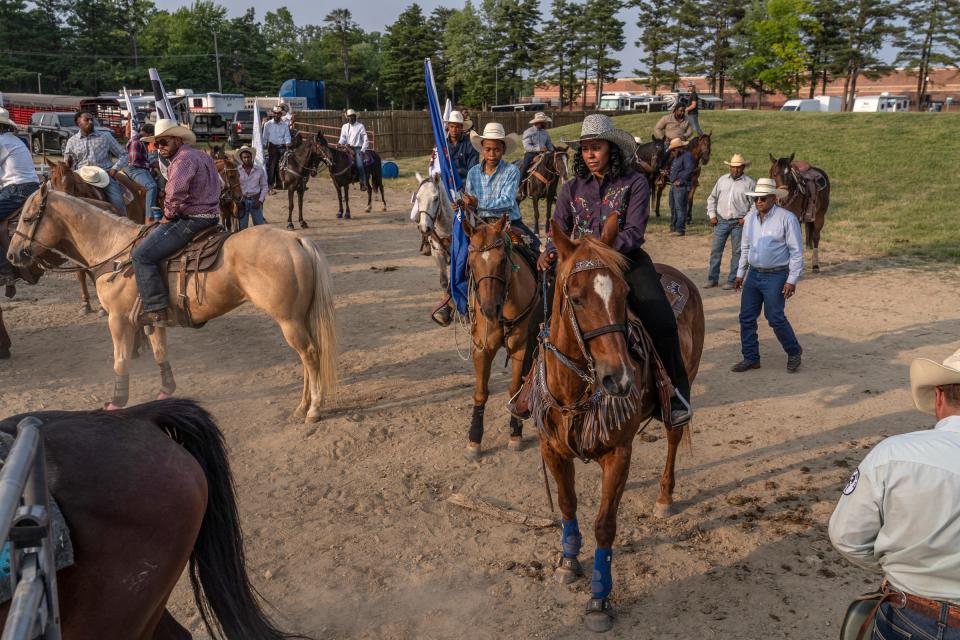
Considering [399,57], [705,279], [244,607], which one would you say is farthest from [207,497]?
[399,57]

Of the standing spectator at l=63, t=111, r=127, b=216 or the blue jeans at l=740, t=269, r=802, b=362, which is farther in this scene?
the standing spectator at l=63, t=111, r=127, b=216

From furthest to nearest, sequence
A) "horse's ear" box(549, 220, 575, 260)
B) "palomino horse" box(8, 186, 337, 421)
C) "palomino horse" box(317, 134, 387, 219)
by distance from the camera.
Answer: "palomino horse" box(317, 134, 387, 219) → "palomino horse" box(8, 186, 337, 421) → "horse's ear" box(549, 220, 575, 260)

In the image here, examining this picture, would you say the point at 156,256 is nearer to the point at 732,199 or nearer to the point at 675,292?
the point at 675,292

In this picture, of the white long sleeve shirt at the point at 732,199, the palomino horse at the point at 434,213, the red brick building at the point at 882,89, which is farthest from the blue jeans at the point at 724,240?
the red brick building at the point at 882,89

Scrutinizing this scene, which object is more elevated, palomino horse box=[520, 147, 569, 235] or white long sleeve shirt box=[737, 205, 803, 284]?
palomino horse box=[520, 147, 569, 235]

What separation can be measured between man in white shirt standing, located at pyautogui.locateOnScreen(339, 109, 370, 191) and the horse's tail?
41.1 ft

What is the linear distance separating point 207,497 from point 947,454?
255cm

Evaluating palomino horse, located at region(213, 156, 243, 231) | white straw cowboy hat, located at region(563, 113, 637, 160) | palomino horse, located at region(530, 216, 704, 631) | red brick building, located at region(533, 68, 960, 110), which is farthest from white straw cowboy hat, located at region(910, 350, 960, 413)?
red brick building, located at region(533, 68, 960, 110)

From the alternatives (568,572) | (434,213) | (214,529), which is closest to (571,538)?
(568,572)

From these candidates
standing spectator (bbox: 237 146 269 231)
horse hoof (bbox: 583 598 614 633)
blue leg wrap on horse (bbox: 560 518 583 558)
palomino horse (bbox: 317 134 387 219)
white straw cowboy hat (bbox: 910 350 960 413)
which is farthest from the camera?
palomino horse (bbox: 317 134 387 219)

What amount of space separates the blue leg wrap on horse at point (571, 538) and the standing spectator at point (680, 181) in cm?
1181

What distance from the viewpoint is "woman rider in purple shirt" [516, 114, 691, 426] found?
404 centimetres

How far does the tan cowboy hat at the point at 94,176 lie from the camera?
1007cm

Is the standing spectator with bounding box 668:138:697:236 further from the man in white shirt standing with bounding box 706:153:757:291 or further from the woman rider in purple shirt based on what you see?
the woman rider in purple shirt
